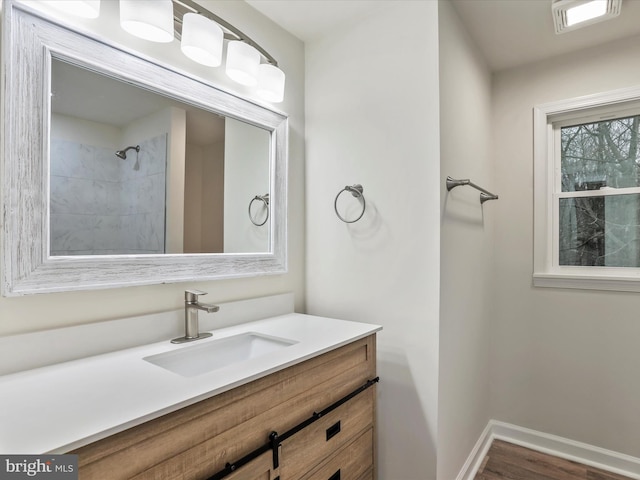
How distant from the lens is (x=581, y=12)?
1.67 meters

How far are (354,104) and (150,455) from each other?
1.63 m

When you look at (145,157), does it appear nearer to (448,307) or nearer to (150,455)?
(150,455)

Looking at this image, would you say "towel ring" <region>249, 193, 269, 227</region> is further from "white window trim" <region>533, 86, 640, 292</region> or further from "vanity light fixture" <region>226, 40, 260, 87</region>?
"white window trim" <region>533, 86, 640, 292</region>

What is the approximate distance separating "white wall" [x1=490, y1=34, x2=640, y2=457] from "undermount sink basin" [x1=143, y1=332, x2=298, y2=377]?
170cm

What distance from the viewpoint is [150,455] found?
746mm

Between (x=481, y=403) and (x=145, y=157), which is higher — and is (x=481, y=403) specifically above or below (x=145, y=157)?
below

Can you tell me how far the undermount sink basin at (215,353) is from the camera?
1.19m

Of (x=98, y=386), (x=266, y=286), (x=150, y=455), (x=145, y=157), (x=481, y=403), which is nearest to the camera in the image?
(x=150, y=455)

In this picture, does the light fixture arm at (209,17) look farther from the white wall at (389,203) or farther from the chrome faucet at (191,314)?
the chrome faucet at (191,314)

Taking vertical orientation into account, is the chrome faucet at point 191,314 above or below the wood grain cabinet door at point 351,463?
above

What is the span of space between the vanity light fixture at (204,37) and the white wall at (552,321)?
62.9 inches

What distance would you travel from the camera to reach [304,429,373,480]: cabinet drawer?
120 cm

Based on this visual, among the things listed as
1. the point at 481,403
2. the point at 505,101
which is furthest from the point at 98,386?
the point at 505,101

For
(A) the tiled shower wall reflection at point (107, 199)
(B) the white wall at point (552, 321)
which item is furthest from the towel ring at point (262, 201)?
(B) the white wall at point (552, 321)
